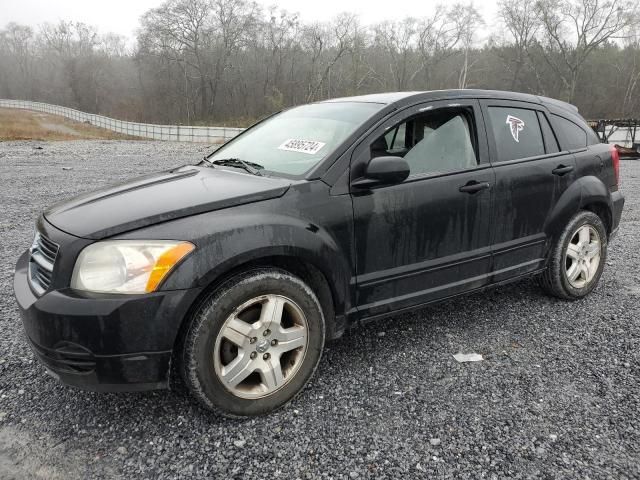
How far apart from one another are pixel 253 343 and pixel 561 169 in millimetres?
2727

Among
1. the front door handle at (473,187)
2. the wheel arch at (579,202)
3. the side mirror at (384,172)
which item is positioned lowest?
the wheel arch at (579,202)

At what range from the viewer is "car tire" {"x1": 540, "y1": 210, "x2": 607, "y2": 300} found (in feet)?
12.5

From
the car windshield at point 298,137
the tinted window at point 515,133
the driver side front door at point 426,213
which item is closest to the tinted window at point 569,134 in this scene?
the tinted window at point 515,133

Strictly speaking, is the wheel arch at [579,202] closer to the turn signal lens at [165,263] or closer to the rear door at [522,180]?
the rear door at [522,180]

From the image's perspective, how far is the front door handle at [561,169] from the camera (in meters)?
3.65

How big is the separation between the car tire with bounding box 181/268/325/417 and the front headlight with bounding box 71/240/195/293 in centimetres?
27

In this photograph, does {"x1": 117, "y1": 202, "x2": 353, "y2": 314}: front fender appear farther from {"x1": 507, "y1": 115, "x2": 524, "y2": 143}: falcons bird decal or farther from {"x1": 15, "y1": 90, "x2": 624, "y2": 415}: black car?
{"x1": 507, "y1": 115, "x2": 524, "y2": 143}: falcons bird decal

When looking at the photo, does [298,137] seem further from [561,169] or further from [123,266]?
[561,169]

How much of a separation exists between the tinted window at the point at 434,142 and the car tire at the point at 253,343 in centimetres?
107

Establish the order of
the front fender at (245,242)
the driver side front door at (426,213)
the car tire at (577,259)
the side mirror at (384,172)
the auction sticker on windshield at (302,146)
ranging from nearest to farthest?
the front fender at (245,242)
the side mirror at (384,172)
the driver side front door at (426,213)
the auction sticker on windshield at (302,146)
the car tire at (577,259)

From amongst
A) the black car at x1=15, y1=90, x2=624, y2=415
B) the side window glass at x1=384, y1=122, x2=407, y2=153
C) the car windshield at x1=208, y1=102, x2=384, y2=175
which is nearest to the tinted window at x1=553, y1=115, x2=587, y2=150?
the black car at x1=15, y1=90, x2=624, y2=415

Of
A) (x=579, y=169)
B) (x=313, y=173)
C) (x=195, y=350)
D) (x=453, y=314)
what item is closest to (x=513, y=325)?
(x=453, y=314)

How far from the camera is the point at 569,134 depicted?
3943 millimetres

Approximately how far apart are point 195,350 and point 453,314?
2250 mm
